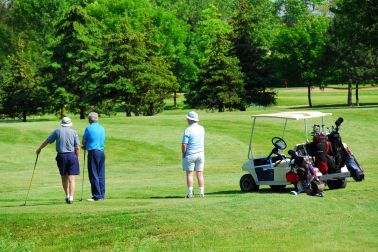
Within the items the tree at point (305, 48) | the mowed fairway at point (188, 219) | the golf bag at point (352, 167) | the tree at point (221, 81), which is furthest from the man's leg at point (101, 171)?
the tree at point (305, 48)

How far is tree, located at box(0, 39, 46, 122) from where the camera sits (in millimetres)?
79188

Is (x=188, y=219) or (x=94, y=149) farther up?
(x=94, y=149)

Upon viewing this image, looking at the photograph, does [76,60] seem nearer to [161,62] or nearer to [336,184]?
[161,62]

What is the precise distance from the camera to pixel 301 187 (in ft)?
61.7

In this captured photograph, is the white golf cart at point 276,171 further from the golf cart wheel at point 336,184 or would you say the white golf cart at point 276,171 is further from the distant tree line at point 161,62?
the distant tree line at point 161,62

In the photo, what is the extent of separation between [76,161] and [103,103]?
51.8 metres

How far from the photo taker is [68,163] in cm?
1794

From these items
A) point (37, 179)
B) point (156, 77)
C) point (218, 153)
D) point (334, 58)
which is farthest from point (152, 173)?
point (334, 58)

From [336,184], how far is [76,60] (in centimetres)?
5214

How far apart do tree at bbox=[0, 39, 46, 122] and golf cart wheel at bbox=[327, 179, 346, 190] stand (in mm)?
59779

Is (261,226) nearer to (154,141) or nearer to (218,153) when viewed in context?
(218,153)

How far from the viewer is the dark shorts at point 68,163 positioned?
17.9 metres

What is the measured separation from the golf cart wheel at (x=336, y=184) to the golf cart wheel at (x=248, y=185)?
1.92 metres

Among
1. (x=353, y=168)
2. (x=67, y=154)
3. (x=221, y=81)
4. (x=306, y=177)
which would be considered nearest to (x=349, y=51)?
(x=221, y=81)
